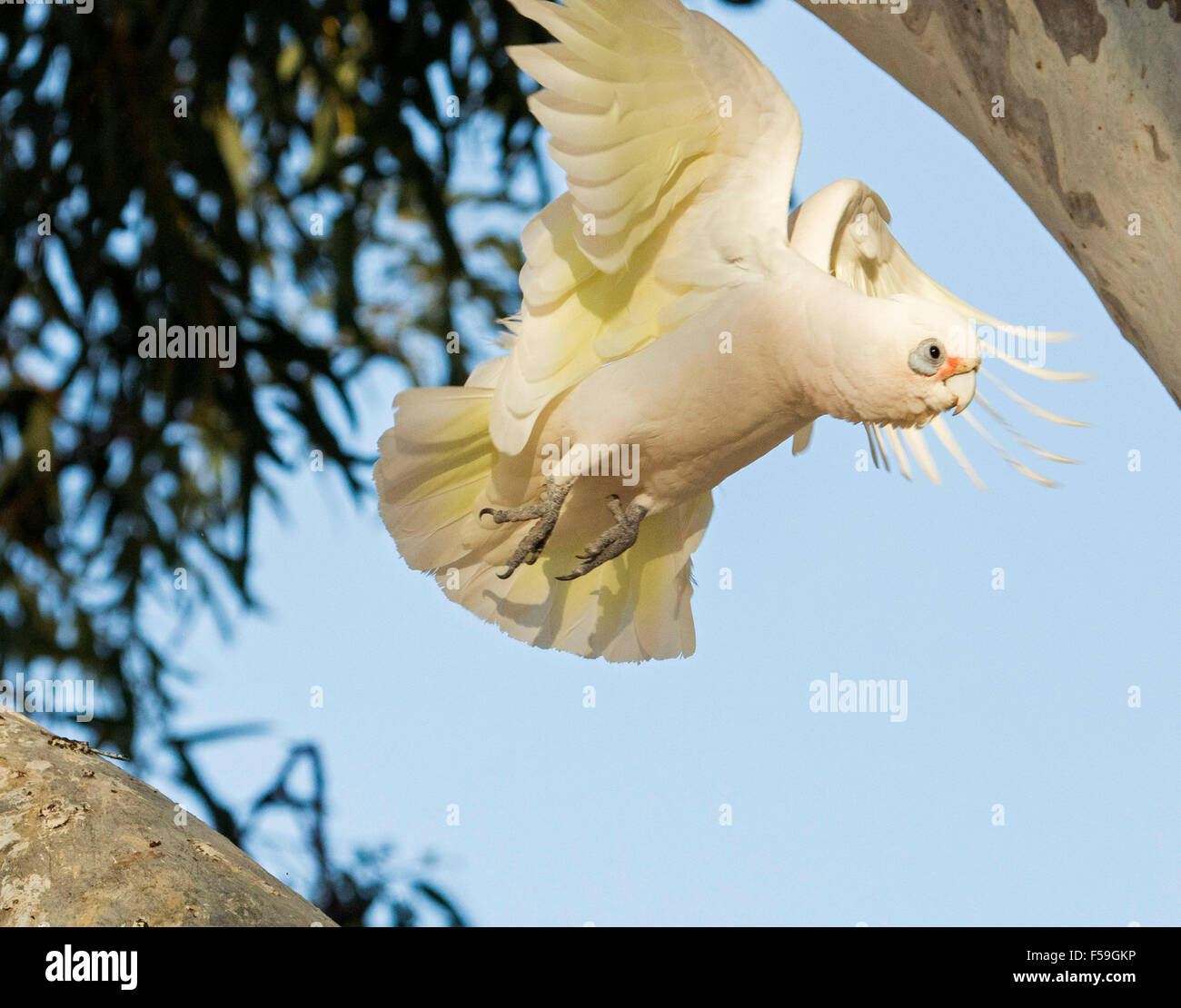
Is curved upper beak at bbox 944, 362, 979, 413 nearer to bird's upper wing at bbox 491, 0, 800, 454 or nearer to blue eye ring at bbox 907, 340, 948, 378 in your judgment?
blue eye ring at bbox 907, 340, 948, 378

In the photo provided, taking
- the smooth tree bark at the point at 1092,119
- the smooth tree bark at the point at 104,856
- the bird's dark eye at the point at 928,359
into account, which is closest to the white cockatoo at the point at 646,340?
the bird's dark eye at the point at 928,359

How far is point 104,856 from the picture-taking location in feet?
4.56

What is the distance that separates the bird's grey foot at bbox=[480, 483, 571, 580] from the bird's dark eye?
429 millimetres

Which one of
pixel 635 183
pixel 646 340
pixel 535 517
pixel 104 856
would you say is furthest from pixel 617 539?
pixel 104 856

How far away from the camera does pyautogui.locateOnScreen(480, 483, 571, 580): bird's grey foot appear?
146 centimetres

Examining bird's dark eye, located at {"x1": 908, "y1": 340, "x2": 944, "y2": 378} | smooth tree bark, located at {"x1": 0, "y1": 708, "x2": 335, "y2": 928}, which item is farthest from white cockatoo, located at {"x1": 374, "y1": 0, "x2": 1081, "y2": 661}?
smooth tree bark, located at {"x1": 0, "y1": 708, "x2": 335, "y2": 928}

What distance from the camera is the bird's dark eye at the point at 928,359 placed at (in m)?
1.24

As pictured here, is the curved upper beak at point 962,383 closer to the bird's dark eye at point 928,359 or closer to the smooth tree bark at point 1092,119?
the bird's dark eye at point 928,359

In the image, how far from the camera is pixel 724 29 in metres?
1.42

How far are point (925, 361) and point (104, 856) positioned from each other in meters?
1.04

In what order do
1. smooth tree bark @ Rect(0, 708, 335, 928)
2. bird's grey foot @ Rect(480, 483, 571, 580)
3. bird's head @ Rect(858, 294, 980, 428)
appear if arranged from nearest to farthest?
bird's head @ Rect(858, 294, 980, 428), smooth tree bark @ Rect(0, 708, 335, 928), bird's grey foot @ Rect(480, 483, 571, 580)

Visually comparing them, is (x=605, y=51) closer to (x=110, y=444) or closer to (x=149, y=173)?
(x=149, y=173)

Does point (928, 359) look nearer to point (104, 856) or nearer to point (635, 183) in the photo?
point (635, 183)
